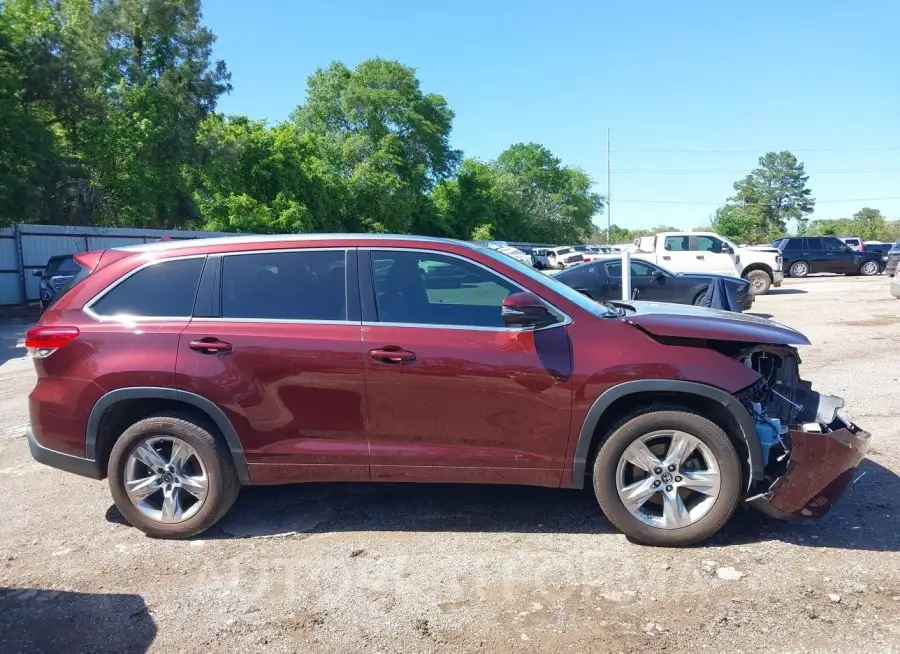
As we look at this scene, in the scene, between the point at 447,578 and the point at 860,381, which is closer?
the point at 447,578

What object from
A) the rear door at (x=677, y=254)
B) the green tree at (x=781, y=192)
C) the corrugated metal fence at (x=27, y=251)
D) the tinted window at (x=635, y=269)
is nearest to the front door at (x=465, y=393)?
the tinted window at (x=635, y=269)

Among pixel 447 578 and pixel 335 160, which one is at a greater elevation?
pixel 335 160

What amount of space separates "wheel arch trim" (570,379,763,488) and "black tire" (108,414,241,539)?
2146 millimetres

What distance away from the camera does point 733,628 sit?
3260mm

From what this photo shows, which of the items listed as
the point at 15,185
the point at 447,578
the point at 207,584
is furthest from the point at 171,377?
the point at 15,185

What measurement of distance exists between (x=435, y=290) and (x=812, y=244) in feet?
98.1

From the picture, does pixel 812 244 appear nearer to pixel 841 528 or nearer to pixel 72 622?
pixel 841 528

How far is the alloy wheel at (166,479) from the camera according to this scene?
4.33 m

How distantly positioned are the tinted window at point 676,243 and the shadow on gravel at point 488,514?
1637 cm

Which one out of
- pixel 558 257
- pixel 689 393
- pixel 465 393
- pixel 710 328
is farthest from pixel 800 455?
pixel 558 257

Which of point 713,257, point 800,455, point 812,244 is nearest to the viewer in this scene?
point 800,455

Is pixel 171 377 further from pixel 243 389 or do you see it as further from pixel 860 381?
pixel 860 381

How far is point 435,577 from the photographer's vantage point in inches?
150

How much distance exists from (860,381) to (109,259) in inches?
315
